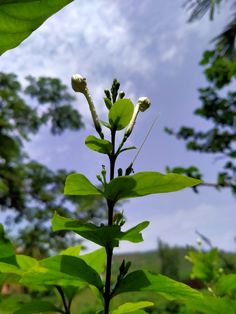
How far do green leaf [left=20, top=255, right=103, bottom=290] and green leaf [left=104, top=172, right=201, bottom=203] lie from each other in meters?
0.10

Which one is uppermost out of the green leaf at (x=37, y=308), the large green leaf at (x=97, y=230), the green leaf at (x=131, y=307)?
the large green leaf at (x=97, y=230)

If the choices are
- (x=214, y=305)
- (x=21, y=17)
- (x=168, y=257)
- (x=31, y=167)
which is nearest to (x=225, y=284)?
(x=214, y=305)

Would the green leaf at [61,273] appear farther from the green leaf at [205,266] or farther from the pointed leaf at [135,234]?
the green leaf at [205,266]

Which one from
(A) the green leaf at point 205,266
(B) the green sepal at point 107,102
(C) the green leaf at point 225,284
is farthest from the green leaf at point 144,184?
(A) the green leaf at point 205,266

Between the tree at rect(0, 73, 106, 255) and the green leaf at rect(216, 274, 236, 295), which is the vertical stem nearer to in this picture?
the green leaf at rect(216, 274, 236, 295)

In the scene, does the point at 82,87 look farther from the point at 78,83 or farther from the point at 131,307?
the point at 131,307

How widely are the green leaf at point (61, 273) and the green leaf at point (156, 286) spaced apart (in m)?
0.04

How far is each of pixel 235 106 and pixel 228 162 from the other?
93 centimetres

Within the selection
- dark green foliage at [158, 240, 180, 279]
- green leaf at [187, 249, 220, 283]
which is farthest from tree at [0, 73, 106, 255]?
dark green foliage at [158, 240, 180, 279]

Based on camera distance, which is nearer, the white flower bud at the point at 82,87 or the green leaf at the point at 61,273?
the green leaf at the point at 61,273

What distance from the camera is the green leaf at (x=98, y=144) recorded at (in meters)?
0.57

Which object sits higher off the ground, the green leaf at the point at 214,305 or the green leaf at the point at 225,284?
the green leaf at the point at 225,284

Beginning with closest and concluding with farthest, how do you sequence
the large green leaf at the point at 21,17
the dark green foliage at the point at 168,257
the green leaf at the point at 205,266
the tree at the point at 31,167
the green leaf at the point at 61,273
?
the large green leaf at the point at 21,17, the green leaf at the point at 61,273, the green leaf at the point at 205,266, the tree at the point at 31,167, the dark green foliage at the point at 168,257

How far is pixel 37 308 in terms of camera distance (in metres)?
0.64
